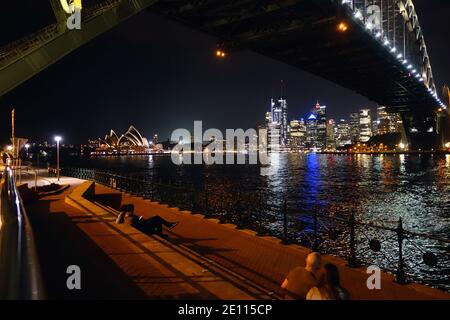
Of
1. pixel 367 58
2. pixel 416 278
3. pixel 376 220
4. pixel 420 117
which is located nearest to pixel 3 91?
pixel 416 278

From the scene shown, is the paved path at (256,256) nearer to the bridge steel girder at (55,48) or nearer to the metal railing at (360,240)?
the metal railing at (360,240)

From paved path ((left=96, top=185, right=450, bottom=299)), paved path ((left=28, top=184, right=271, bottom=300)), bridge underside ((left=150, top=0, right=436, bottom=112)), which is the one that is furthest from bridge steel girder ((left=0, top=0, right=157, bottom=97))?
paved path ((left=96, top=185, right=450, bottom=299))

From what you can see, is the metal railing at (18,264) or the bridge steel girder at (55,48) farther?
the bridge steel girder at (55,48)

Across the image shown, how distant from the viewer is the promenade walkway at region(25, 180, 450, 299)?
625 centimetres

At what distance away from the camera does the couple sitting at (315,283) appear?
4941 millimetres

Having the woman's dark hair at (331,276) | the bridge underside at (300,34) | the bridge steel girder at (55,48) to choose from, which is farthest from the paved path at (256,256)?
the bridge underside at (300,34)

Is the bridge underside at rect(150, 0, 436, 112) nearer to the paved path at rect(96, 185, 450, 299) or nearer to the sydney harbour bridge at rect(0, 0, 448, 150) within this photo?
the sydney harbour bridge at rect(0, 0, 448, 150)

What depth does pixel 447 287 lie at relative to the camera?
12.2 m

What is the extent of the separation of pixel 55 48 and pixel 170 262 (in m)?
11.5

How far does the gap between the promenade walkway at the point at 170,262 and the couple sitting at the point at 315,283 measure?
2.21 feet

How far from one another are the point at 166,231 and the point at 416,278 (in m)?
8.09

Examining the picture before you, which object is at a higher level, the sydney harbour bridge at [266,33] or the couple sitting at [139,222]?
the sydney harbour bridge at [266,33]

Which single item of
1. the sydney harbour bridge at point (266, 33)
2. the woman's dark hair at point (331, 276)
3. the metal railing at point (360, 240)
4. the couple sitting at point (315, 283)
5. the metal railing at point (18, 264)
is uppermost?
the sydney harbour bridge at point (266, 33)
